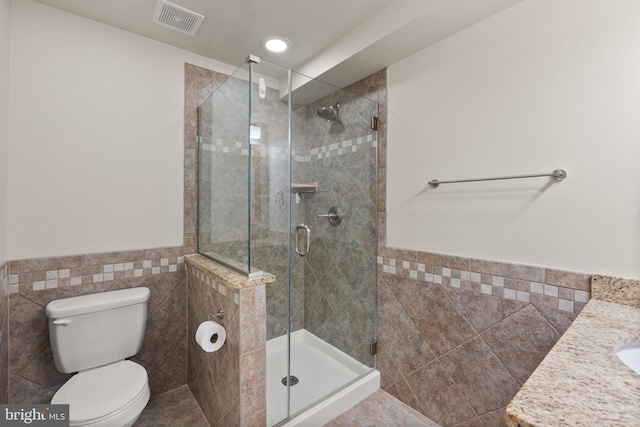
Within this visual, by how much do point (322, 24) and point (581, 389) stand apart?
6.63ft

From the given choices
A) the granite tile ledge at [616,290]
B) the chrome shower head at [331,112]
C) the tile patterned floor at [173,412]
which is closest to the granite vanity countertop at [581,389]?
the granite tile ledge at [616,290]

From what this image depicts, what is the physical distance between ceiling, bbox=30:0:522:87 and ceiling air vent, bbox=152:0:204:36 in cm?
3

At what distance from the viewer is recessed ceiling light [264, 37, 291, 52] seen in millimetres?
1978

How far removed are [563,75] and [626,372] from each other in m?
1.24

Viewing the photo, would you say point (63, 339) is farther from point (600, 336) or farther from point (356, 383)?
point (600, 336)

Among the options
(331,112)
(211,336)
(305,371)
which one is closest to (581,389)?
(211,336)

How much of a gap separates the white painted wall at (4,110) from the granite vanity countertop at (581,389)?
2244mm

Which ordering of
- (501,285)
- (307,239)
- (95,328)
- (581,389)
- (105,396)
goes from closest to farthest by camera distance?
(581,389) < (105,396) < (501,285) < (95,328) < (307,239)

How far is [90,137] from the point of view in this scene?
70.1 inches

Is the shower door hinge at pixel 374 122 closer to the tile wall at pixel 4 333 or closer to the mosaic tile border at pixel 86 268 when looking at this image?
the mosaic tile border at pixel 86 268

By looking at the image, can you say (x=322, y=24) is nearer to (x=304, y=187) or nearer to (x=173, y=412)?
(x=304, y=187)

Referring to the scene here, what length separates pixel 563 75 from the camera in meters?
1.30

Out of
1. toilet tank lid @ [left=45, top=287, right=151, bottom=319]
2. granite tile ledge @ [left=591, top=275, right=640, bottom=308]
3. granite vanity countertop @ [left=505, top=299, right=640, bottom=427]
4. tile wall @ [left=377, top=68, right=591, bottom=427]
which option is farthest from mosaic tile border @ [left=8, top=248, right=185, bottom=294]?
granite tile ledge @ [left=591, top=275, right=640, bottom=308]

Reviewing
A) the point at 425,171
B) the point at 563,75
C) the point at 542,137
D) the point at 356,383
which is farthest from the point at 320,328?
the point at 563,75
